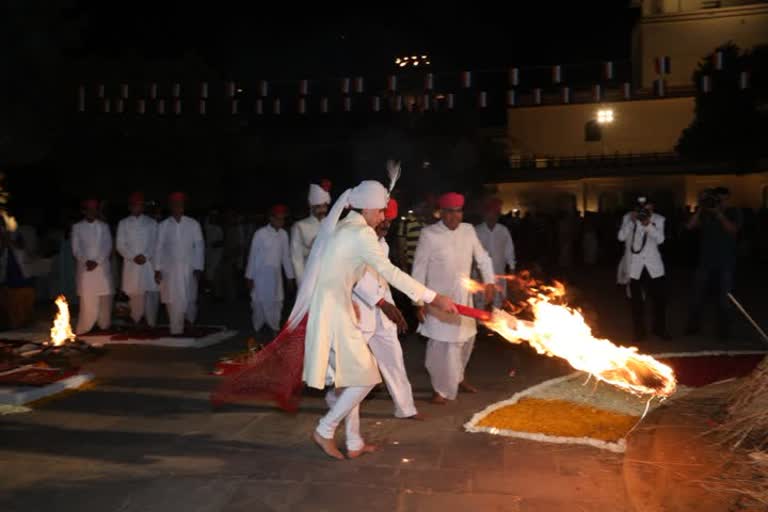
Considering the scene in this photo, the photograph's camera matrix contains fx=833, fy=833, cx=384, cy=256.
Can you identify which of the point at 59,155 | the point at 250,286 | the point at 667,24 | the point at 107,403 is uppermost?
the point at 667,24

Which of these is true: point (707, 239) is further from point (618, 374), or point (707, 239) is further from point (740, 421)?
point (740, 421)

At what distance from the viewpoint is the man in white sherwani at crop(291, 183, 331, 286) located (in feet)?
35.3

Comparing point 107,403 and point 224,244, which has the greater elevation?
point 224,244

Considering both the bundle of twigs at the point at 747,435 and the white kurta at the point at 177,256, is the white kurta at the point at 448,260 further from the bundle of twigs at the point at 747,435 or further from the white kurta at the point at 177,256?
the white kurta at the point at 177,256

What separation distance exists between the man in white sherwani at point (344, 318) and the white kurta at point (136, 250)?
272 inches

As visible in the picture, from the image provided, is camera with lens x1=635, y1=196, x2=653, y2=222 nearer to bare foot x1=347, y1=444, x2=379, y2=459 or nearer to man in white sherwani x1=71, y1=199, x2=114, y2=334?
bare foot x1=347, y1=444, x2=379, y2=459

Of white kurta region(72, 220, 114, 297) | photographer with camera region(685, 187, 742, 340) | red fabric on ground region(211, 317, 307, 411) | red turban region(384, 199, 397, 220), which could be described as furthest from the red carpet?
white kurta region(72, 220, 114, 297)

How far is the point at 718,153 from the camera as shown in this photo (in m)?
50.0

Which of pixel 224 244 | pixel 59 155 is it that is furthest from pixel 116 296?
pixel 59 155

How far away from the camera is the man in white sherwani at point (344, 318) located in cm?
607

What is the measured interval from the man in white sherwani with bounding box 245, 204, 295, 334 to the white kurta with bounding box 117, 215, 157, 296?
1.47 m

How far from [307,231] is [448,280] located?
319cm

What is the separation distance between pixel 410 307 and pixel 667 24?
2285 inches

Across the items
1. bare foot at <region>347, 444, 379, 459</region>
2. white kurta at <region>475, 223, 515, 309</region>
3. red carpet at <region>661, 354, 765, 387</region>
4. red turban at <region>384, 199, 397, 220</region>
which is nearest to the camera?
bare foot at <region>347, 444, 379, 459</region>
